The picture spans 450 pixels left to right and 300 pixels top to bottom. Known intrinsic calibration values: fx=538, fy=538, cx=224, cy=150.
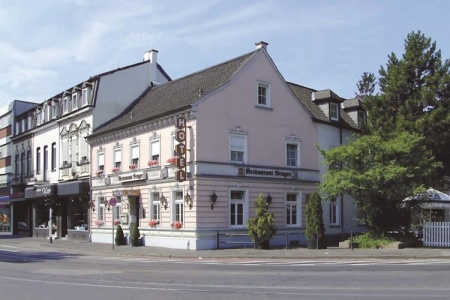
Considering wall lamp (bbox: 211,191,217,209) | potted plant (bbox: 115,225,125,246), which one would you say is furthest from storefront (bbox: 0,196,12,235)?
wall lamp (bbox: 211,191,217,209)

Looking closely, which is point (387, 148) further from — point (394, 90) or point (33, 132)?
point (33, 132)

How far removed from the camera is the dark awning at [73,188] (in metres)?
36.6

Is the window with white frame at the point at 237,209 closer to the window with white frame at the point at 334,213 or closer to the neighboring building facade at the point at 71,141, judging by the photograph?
the window with white frame at the point at 334,213

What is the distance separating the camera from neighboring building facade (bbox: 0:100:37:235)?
166ft

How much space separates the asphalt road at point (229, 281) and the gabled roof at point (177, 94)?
1230 centimetres

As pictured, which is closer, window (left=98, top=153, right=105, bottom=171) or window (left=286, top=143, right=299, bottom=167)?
window (left=286, top=143, right=299, bottom=167)

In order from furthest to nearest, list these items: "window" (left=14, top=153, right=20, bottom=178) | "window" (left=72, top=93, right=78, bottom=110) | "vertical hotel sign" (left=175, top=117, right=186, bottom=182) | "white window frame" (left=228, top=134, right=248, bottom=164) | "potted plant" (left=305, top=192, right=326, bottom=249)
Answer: "window" (left=14, top=153, right=20, bottom=178) < "window" (left=72, top=93, right=78, bottom=110) < "white window frame" (left=228, top=134, right=248, bottom=164) < "vertical hotel sign" (left=175, top=117, right=186, bottom=182) < "potted plant" (left=305, top=192, right=326, bottom=249)

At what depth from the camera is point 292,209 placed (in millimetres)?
32562

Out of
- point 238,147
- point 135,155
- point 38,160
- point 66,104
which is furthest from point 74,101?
point 238,147

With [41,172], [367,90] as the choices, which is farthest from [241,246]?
[367,90]

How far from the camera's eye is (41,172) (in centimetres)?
4372

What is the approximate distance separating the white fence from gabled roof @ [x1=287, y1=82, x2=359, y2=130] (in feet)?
35.8

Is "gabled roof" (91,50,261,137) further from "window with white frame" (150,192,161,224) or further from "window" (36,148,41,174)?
"window" (36,148,41,174)

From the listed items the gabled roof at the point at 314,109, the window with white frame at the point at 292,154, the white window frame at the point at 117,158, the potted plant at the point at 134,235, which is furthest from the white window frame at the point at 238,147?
the white window frame at the point at 117,158
